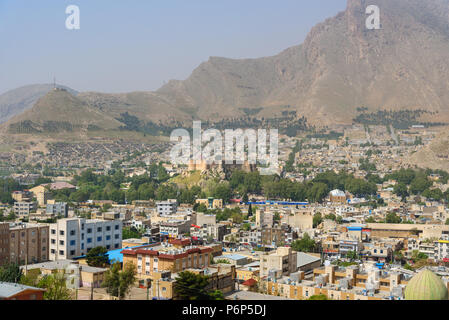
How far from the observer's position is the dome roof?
4535mm

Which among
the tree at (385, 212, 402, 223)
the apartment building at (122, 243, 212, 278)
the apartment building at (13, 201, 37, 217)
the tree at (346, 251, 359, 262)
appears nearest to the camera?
the apartment building at (122, 243, 212, 278)

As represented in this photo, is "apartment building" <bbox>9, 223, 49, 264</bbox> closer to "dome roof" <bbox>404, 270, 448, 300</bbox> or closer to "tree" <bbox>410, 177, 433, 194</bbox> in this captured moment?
"dome roof" <bbox>404, 270, 448, 300</bbox>

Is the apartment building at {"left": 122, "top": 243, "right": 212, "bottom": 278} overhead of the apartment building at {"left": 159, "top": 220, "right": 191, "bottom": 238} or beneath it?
overhead

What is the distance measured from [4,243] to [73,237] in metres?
0.84

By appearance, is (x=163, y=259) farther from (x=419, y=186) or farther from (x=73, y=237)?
(x=419, y=186)

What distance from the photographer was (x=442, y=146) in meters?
27.3

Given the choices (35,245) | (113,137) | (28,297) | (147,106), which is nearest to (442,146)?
(113,137)

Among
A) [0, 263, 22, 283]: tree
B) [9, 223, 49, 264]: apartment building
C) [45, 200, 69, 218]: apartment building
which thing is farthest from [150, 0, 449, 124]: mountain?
[0, 263, 22, 283]: tree

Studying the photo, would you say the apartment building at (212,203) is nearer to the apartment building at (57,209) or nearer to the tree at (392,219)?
the apartment building at (57,209)

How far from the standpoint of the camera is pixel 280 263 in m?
7.04

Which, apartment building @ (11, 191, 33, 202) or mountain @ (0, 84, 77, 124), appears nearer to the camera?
apartment building @ (11, 191, 33, 202)

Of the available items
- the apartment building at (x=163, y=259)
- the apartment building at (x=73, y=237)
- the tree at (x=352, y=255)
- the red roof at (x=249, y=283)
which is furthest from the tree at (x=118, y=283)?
the tree at (x=352, y=255)

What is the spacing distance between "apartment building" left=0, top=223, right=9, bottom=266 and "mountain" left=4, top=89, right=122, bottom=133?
2740 centimetres
